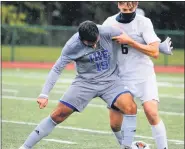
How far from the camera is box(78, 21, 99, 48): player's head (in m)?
6.88

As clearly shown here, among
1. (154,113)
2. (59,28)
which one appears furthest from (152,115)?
(59,28)

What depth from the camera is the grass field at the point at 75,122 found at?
8.96 meters

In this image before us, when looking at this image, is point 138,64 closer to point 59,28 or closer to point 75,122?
point 75,122

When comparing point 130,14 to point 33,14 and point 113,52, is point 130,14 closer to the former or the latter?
point 113,52

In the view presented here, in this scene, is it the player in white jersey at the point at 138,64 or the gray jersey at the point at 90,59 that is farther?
the player in white jersey at the point at 138,64

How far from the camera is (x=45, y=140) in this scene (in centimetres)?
916

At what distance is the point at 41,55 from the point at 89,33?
82.1 feet

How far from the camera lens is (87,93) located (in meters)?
7.28

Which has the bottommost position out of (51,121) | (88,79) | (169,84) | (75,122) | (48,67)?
(48,67)

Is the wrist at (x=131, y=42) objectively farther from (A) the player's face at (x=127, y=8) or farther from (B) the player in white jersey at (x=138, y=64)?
(A) the player's face at (x=127, y=8)

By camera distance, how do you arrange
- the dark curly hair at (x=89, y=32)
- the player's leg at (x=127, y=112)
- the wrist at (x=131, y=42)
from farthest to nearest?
1. the player's leg at (x=127, y=112)
2. the wrist at (x=131, y=42)
3. the dark curly hair at (x=89, y=32)

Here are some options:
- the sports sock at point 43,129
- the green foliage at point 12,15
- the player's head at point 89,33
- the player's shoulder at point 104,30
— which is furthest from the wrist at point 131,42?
the green foliage at point 12,15

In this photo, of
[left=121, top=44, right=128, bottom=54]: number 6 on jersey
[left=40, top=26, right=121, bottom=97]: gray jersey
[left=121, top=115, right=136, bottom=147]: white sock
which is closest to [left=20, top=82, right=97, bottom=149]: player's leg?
[left=40, top=26, right=121, bottom=97]: gray jersey

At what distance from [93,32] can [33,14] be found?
31.4 meters
